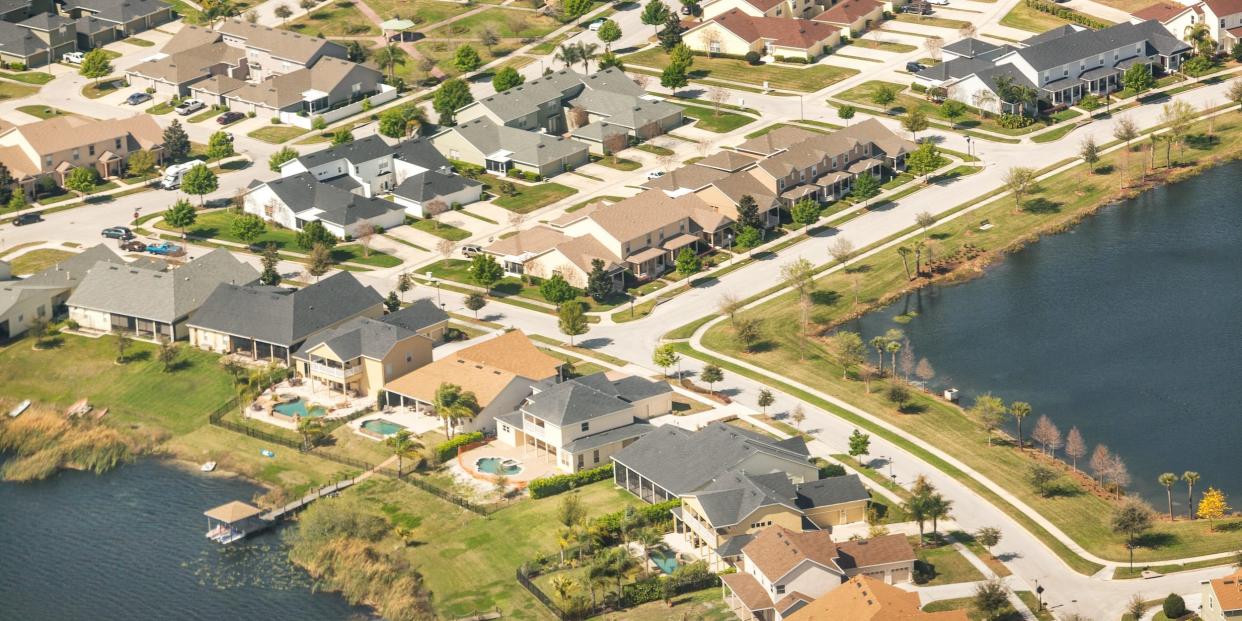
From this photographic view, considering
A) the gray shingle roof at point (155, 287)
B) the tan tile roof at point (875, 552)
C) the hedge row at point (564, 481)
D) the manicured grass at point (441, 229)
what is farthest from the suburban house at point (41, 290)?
the tan tile roof at point (875, 552)

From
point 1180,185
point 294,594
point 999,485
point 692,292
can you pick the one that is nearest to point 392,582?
point 294,594

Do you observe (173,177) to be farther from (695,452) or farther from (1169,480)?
(1169,480)

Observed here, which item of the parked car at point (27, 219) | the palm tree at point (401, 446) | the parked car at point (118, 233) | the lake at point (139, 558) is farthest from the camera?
the parked car at point (27, 219)

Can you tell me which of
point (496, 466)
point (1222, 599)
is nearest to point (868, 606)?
point (1222, 599)

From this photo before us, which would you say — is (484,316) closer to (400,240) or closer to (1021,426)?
(400,240)

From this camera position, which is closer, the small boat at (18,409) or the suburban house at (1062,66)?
the small boat at (18,409)

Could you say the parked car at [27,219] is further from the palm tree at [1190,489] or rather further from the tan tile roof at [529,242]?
the palm tree at [1190,489]

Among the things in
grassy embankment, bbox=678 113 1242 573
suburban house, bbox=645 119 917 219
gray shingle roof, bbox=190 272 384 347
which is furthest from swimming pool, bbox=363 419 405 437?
suburban house, bbox=645 119 917 219

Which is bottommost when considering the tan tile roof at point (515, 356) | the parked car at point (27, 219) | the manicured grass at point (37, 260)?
the parked car at point (27, 219)
